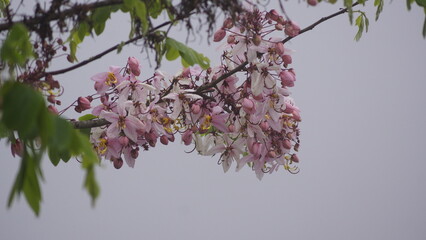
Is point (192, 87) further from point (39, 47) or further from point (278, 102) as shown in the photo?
point (39, 47)

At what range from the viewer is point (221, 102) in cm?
102

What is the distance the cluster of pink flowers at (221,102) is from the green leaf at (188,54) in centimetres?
3

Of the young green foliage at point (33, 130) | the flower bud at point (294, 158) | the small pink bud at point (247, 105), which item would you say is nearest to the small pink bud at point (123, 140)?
the small pink bud at point (247, 105)

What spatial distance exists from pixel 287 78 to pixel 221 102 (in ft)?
0.42

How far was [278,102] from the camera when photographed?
102 cm

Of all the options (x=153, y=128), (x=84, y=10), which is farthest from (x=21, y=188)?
(x=153, y=128)

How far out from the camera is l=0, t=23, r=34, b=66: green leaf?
55 cm

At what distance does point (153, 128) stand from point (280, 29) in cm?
29

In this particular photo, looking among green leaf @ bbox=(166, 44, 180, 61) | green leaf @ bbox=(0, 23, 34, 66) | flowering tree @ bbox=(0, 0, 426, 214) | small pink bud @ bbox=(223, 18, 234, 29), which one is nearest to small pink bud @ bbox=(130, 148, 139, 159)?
flowering tree @ bbox=(0, 0, 426, 214)

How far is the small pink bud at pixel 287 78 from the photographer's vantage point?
1.00 meters

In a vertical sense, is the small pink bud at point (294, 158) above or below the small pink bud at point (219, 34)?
below

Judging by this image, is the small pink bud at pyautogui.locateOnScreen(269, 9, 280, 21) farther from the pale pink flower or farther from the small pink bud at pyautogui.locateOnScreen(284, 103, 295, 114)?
the pale pink flower

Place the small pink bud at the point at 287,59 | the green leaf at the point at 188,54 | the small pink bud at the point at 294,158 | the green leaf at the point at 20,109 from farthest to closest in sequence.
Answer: the small pink bud at the point at 294,158, the small pink bud at the point at 287,59, the green leaf at the point at 188,54, the green leaf at the point at 20,109

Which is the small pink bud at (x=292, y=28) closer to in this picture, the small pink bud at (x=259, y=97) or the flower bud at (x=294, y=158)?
the small pink bud at (x=259, y=97)
